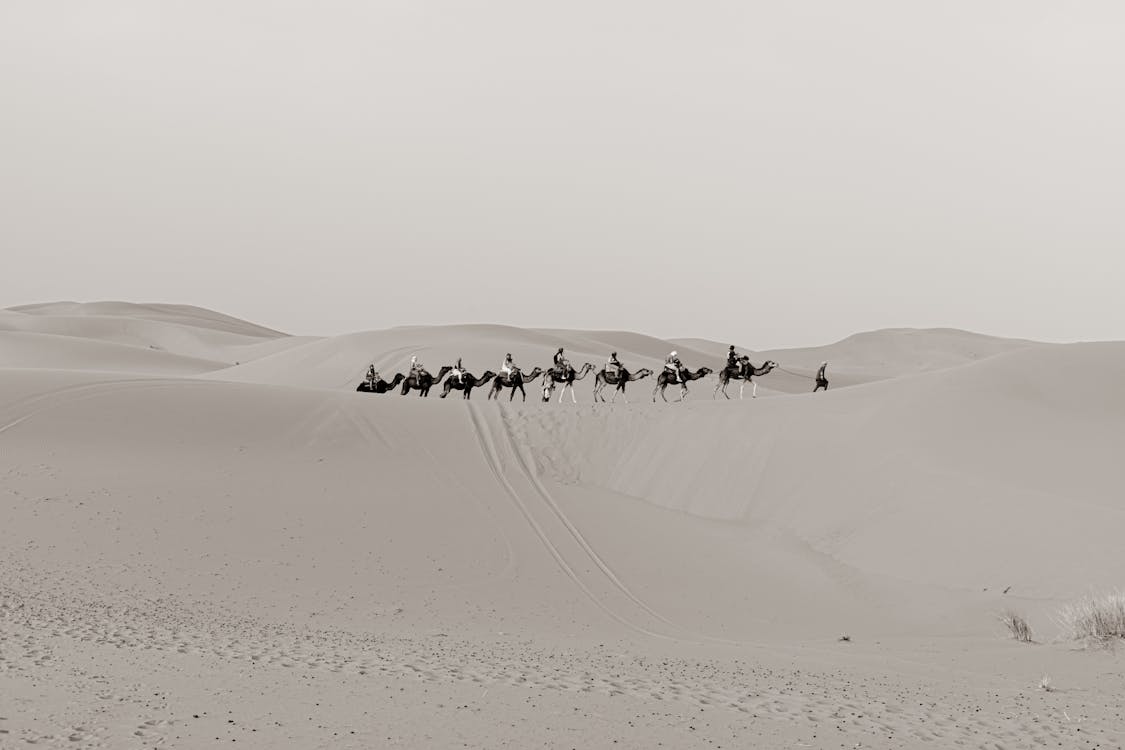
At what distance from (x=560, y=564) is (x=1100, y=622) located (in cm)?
743

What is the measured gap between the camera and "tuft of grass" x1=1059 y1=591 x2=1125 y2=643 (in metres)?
10.7

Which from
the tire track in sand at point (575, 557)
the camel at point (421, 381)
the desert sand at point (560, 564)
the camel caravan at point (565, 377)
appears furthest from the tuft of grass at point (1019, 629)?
the camel at point (421, 381)

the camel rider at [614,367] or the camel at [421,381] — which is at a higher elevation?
the camel rider at [614,367]

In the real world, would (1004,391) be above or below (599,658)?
above

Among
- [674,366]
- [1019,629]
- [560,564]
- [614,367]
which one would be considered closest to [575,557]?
[560,564]

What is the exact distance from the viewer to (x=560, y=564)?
15898mm

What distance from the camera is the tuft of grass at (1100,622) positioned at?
10.7 meters

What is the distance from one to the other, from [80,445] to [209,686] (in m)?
13.8

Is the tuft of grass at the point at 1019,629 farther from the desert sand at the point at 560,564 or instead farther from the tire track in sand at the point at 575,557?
the tire track in sand at the point at 575,557

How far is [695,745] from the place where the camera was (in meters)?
6.45

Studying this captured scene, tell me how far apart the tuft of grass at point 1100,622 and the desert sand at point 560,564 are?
48cm

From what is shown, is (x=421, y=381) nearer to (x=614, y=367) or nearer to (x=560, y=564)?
(x=614, y=367)

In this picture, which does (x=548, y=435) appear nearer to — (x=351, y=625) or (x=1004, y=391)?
(x=1004, y=391)

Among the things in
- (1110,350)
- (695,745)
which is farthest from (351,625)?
(1110,350)
